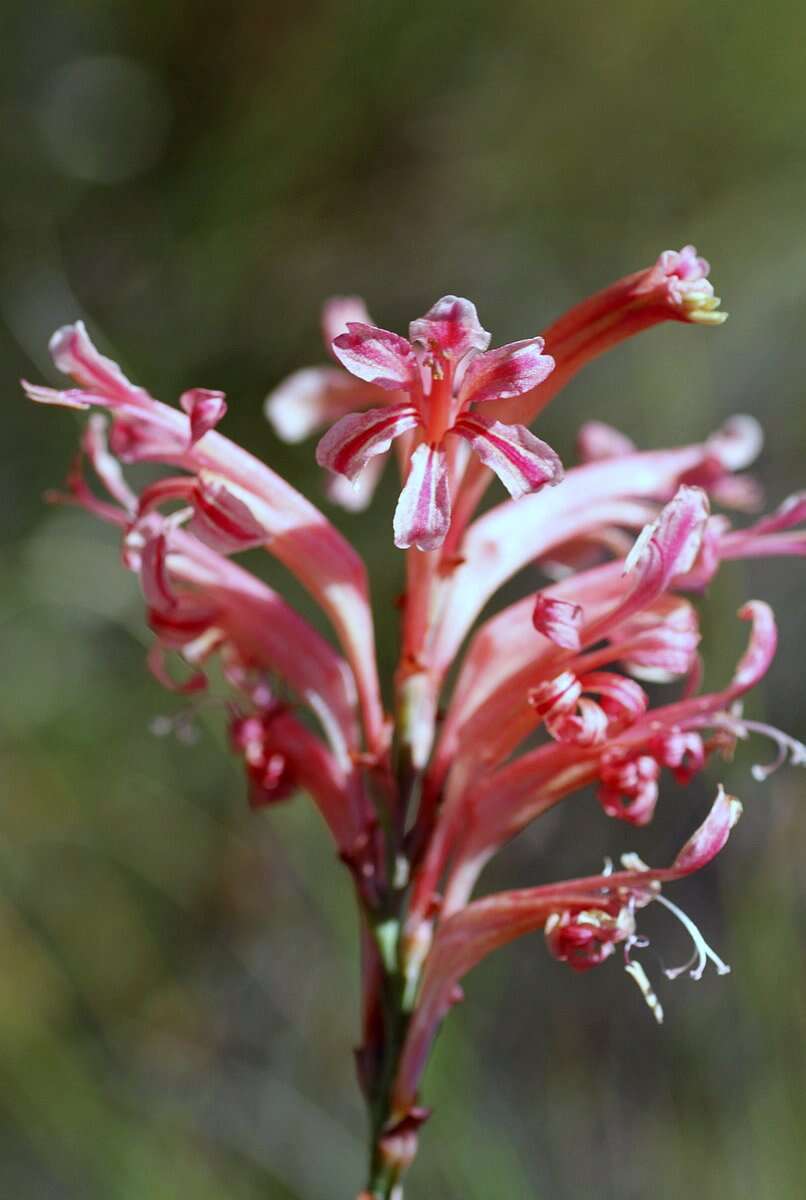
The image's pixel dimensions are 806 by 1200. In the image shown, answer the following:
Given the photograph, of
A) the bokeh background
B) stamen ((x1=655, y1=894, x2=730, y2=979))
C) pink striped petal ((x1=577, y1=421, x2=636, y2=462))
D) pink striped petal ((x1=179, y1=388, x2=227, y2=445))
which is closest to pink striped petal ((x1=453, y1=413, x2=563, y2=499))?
pink striped petal ((x1=179, y1=388, x2=227, y2=445))

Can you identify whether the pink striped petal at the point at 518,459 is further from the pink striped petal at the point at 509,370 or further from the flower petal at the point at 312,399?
the flower petal at the point at 312,399

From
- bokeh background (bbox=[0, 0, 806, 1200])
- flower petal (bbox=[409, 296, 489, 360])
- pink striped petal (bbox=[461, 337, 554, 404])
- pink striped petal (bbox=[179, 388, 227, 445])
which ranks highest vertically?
flower petal (bbox=[409, 296, 489, 360])

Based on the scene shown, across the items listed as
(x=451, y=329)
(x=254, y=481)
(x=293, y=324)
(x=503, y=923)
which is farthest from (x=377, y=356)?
(x=293, y=324)

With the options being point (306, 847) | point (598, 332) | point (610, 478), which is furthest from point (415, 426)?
point (306, 847)

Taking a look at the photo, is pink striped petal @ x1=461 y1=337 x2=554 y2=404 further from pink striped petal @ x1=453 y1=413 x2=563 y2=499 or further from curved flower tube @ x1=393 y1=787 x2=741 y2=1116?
curved flower tube @ x1=393 y1=787 x2=741 y2=1116

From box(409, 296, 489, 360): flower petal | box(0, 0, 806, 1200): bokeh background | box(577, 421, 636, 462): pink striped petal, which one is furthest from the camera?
box(0, 0, 806, 1200): bokeh background

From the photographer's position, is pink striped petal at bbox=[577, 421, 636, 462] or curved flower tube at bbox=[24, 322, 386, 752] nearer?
curved flower tube at bbox=[24, 322, 386, 752]

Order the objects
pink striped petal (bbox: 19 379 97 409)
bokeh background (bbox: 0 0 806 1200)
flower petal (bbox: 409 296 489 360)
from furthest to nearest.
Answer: bokeh background (bbox: 0 0 806 1200), pink striped petal (bbox: 19 379 97 409), flower petal (bbox: 409 296 489 360)
